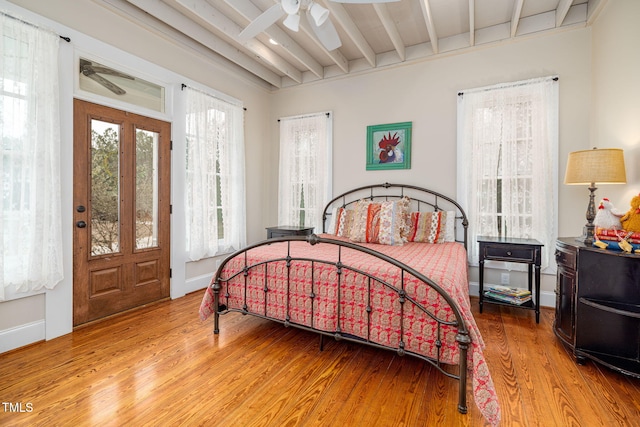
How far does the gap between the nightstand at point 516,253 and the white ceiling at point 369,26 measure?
220 centimetres

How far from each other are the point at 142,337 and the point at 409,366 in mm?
2135

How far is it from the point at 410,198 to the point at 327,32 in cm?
219

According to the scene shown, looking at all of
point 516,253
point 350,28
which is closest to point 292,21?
point 350,28

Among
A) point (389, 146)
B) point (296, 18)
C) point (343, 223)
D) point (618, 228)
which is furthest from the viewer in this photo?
point (389, 146)

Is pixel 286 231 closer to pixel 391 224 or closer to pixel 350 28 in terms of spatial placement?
pixel 391 224

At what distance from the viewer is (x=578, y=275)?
2.19 m

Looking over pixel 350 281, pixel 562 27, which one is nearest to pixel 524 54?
pixel 562 27

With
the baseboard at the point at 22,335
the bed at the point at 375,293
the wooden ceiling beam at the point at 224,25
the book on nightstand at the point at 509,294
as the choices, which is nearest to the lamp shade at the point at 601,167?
the bed at the point at 375,293

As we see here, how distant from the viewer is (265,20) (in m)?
→ 2.49

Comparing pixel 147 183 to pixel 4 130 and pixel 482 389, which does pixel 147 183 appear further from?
pixel 482 389

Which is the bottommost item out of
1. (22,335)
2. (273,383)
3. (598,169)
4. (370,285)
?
(273,383)

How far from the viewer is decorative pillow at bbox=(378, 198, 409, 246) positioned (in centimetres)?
312

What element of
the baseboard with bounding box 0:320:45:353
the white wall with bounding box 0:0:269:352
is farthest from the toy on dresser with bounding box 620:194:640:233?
the baseboard with bounding box 0:320:45:353

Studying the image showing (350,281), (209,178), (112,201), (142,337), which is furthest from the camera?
(209,178)
